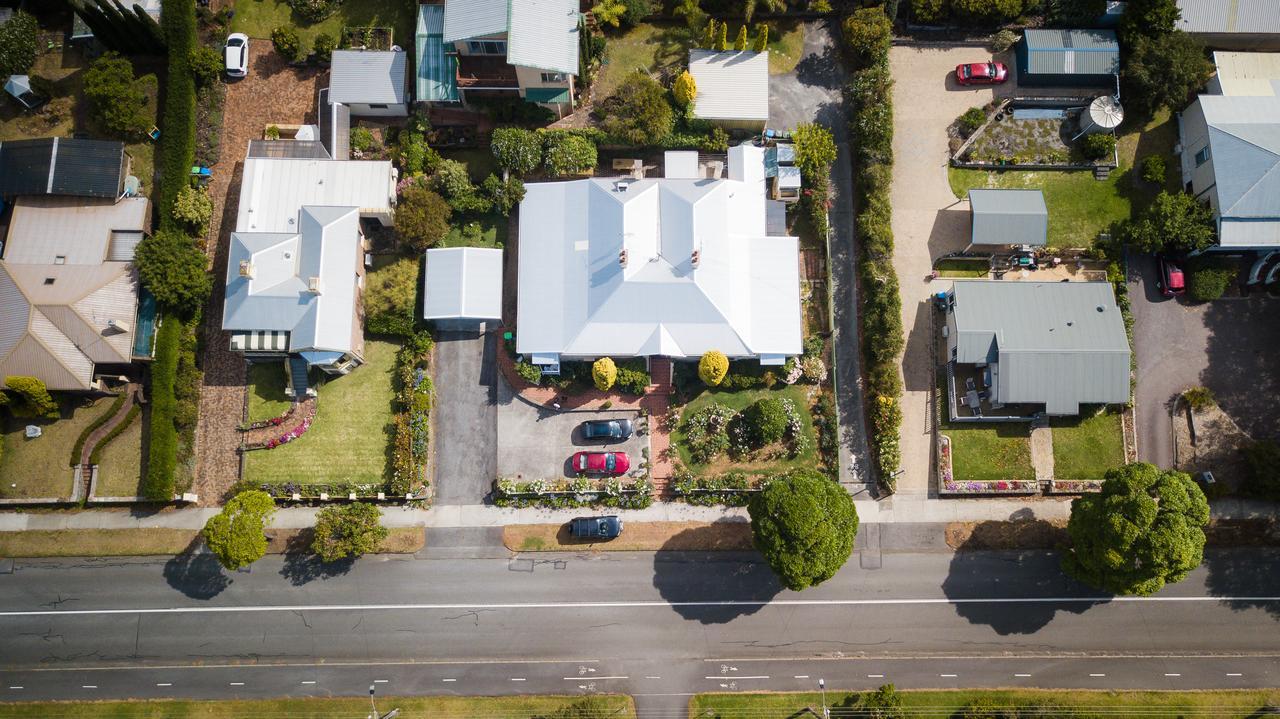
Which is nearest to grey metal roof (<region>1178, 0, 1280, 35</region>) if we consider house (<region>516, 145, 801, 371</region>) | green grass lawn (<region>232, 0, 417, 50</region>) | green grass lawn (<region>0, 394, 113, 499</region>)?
house (<region>516, 145, 801, 371</region>)

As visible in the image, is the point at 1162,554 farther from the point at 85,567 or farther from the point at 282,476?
the point at 85,567

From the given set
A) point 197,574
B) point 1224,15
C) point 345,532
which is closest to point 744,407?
point 345,532

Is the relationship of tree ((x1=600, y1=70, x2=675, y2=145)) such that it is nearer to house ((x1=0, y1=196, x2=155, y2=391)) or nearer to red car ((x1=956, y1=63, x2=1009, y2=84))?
red car ((x1=956, y1=63, x2=1009, y2=84))

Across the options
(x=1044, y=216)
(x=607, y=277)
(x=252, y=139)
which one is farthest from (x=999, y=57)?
(x=252, y=139)

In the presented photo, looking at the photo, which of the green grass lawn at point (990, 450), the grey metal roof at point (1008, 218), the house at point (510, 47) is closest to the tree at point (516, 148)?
the house at point (510, 47)

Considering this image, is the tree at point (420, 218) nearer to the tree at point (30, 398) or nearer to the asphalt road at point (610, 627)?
the asphalt road at point (610, 627)

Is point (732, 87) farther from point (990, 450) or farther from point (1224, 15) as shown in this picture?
point (1224, 15)
